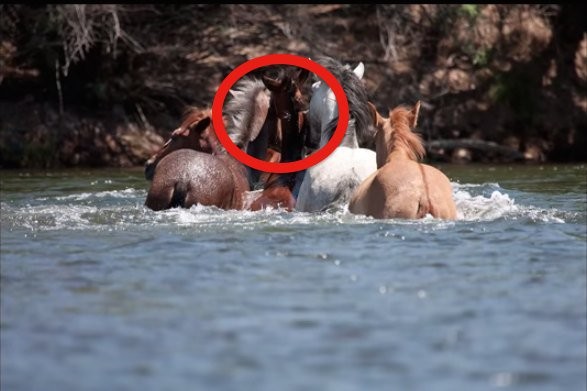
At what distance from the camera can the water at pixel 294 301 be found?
4.43 m

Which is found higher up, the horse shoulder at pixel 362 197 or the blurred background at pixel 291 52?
the blurred background at pixel 291 52

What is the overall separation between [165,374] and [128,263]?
2235 millimetres

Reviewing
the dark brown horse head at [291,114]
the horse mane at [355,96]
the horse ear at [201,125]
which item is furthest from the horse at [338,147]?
the horse ear at [201,125]

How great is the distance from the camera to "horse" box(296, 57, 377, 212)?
913cm

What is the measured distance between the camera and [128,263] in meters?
6.58

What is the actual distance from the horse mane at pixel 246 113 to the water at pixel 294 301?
1.74 meters

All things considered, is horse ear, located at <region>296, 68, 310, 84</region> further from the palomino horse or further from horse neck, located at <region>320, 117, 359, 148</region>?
the palomino horse

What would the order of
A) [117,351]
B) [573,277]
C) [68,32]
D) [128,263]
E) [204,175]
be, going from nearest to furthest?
1. [117,351]
2. [573,277]
3. [128,263]
4. [204,175]
5. [68,32]

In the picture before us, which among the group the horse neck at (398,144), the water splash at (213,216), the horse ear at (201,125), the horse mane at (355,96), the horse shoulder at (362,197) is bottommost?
the water splash at (213,216)

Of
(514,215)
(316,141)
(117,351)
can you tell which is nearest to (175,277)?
(117,351)

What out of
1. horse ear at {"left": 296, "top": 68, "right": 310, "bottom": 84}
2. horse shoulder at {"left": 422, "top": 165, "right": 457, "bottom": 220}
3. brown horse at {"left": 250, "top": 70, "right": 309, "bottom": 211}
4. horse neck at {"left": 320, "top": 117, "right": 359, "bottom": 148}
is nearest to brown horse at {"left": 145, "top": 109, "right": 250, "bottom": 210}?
brown horse at {"left": 250, "top": 70, "right": 309, "bottom": 211}

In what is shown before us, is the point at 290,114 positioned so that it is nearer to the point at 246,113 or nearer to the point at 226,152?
the point at 246,113

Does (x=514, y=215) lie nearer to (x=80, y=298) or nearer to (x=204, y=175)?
(x=204, y=175)

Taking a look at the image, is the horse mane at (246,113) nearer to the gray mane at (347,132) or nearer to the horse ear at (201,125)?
the horse ear at (201,125)
